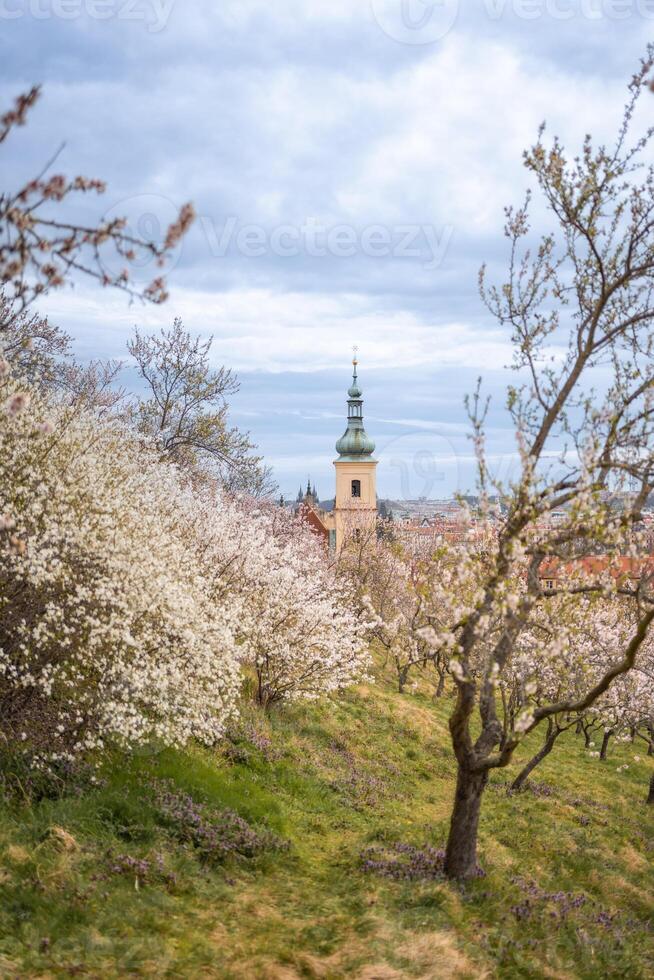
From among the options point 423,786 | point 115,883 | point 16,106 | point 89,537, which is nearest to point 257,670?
point 423,786

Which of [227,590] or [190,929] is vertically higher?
[227,590]

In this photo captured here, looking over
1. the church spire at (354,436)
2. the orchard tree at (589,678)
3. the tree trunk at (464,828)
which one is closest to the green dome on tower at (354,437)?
the church spire at (354,436)

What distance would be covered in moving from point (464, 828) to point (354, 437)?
3767 inches

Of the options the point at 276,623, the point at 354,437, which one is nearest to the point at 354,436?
the point at 354,437

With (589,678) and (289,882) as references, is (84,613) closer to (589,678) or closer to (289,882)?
(289,882)

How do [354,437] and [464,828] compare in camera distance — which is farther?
[354,437]

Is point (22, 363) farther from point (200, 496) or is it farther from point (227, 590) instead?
point (227, 590)

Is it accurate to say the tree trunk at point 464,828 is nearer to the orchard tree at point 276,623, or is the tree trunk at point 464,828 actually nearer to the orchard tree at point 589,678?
the orchard tree at point 589,678

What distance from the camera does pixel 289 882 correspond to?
1139 cm

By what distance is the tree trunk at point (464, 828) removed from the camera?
1216 centimetres

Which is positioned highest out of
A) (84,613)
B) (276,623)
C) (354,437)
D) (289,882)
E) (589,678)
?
(354,437)

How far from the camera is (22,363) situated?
→ 23.0 meters

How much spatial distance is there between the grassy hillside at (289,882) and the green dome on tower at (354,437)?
8761 cm

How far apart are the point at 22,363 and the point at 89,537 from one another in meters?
12.3
